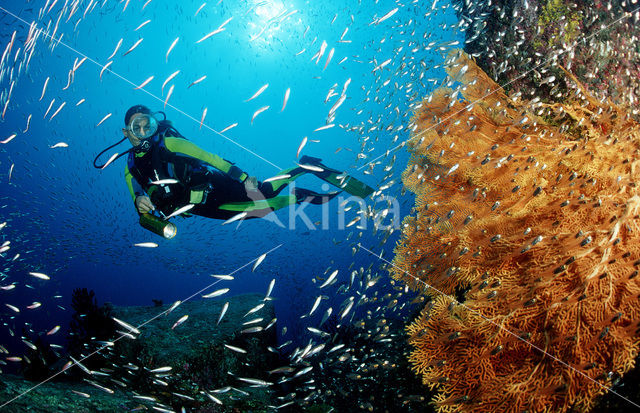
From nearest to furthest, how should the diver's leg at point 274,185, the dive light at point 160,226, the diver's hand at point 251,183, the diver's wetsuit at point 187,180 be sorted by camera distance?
the dive light at point 160,226, the diver's wetsuit at point 187,180, the diver's hand at point 251,183, the diver's leg at point 274,185

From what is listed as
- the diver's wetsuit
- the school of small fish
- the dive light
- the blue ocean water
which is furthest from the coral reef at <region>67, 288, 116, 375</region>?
the blue ocean water

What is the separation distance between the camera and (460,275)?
3.69 m

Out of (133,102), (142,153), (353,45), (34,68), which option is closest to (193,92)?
(133,102)

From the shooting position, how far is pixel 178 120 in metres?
49.8

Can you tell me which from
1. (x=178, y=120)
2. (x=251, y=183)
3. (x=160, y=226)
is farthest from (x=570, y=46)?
(x=178, y=120)

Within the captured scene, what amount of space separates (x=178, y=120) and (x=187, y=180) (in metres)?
50.3

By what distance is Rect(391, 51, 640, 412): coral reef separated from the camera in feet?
8.84

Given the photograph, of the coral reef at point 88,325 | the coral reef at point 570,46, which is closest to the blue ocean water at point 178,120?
the coral reef at point 88,325

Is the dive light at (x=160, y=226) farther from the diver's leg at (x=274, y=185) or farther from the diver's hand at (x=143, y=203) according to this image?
the diver's leg at (x=274, y=185)

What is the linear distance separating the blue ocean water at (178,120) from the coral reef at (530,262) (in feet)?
76.3

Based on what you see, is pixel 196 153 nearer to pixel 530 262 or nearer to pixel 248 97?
pixel 530 262

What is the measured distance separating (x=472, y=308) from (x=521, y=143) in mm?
2277

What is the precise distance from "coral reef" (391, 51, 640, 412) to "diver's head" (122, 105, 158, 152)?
5283mm

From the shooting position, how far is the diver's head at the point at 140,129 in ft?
18.9
